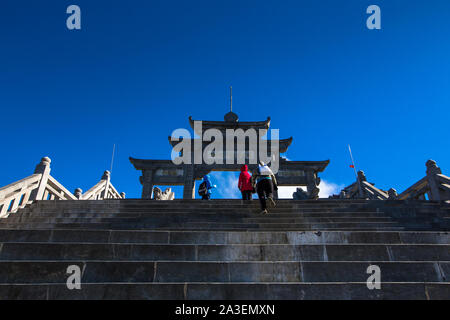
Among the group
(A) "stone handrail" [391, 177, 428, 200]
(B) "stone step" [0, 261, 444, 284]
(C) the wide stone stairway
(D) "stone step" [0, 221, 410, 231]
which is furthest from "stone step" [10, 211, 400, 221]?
(A) "stone handrail" [391, 177, 428, 200]

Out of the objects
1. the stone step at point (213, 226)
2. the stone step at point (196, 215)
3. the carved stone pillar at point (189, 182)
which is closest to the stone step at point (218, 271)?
the stone step at point (213, 226)

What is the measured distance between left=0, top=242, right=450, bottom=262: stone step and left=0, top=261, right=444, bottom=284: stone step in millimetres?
326

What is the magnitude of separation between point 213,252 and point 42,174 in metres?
7.38

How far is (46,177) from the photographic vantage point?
8.08 m

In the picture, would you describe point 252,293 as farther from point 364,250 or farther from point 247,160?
point 247,160

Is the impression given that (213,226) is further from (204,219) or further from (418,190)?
(418,190)

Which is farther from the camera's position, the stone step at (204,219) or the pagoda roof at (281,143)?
the pagoda roof at (281,143)

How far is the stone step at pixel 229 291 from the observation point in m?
2.58

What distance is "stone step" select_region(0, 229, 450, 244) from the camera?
3.91 m

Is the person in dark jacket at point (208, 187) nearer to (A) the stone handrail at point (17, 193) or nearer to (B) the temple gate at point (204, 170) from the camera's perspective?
(A) the stone handrail at point (17, 193)

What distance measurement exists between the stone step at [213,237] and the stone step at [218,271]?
0.90 metres

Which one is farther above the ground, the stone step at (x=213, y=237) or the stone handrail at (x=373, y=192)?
the stone handrail at (x=373, y=192)


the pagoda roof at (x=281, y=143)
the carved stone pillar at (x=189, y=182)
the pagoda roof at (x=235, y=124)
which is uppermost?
the pagoda roof at (x=235, y=124)
